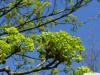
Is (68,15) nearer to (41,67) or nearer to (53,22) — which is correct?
(53,22)

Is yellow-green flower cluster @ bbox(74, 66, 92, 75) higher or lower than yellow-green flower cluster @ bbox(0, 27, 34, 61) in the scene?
lower

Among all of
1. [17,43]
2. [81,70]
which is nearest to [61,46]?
[17,43]

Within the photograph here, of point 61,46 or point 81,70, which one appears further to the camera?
point 81,70

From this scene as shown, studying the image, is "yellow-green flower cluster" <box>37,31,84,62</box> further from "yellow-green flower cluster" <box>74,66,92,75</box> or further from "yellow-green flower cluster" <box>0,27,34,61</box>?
"yellow-green flower cluster" <box>74,66,92,75</box>

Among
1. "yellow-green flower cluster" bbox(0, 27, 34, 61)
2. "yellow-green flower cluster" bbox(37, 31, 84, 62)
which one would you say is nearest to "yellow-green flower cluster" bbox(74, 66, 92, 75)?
"yellow-green flower cluster" bbox(37, 31, 84, 62)

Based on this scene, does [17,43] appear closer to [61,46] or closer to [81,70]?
[61,46]

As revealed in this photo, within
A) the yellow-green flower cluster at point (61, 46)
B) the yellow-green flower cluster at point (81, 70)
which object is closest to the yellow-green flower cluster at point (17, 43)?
the yellow-green flower cluster at point (61, 46)

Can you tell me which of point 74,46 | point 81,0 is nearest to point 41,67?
point 74,46

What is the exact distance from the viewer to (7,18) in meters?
11.3

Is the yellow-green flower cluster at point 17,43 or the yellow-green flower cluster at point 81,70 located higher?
the yellow-green flower cluster at point 17,43

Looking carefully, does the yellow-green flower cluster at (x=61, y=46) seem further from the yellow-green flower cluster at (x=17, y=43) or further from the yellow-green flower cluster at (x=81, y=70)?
the yellow-green flower cluster at (x=81, y=70)

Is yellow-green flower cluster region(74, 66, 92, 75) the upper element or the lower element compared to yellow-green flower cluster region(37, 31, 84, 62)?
lower

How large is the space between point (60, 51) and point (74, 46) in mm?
250

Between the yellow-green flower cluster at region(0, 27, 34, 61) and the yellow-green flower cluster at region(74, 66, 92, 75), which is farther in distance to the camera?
the yellow-green flower cluster at region(74, 66, 92, 75)
